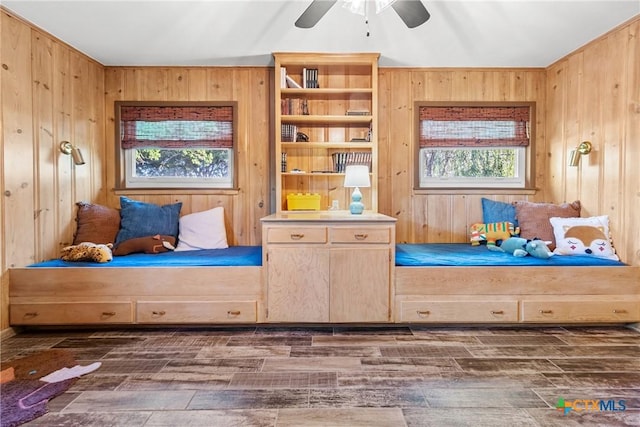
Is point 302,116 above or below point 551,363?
above

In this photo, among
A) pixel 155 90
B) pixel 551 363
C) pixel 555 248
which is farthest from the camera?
pixel 155 90

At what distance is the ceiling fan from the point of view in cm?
209

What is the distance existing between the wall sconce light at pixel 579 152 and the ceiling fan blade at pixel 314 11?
238cm

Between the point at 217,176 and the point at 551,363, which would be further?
the point at 217,176

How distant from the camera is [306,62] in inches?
132

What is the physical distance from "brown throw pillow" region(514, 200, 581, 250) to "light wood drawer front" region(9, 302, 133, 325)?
3231 millimetres

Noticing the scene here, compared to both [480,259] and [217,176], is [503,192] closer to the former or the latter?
[480,259]

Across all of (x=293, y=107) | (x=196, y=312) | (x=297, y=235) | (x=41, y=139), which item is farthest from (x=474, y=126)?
(x=41, y=139)

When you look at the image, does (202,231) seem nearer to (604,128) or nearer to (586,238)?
(586,238)

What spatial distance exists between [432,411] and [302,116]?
2527 millimetres

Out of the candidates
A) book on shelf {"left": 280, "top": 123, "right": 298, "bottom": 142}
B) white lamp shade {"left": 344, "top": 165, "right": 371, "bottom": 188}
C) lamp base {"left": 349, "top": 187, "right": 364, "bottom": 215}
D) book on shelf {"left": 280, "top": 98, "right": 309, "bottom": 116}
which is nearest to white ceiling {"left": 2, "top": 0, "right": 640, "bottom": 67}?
book on shelf {"left": 280, "top": 98, "right": 309, "bottom": 116}

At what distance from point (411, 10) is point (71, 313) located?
2981mm

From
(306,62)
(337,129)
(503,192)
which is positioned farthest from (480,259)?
(306,62)

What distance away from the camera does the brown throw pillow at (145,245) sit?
2996 millimetres
